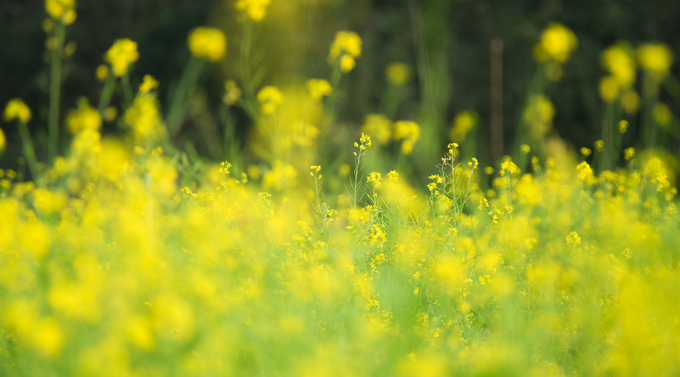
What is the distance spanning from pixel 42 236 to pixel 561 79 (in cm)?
631

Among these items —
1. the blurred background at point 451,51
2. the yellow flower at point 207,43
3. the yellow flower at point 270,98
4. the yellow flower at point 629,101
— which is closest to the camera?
the yellow flower at point 270,98

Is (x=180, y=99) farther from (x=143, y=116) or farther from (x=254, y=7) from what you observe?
(x=254, y=7)

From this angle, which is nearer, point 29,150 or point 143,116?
point 143,116

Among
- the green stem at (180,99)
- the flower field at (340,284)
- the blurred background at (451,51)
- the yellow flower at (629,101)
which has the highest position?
the blurred background at (451,51)

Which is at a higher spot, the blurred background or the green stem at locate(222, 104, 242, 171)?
the blurred background

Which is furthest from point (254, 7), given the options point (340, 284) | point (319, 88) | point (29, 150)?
point (340, 284)

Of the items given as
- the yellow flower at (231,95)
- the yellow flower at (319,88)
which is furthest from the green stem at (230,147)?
the yellow flower at (319,88)

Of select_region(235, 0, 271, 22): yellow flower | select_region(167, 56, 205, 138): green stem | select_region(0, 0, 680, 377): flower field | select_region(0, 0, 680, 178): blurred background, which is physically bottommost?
select_region(0, 0, 680, 377): flower field

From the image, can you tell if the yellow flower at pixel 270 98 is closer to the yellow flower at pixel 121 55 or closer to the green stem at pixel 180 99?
the green stem at pixel 180 99

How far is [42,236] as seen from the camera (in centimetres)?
137

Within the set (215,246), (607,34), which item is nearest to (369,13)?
(607,34)

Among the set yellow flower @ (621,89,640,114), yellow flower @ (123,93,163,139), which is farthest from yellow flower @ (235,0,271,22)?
yellow flower @ (621,89,640,114)

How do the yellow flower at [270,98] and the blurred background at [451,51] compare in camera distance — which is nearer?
the yellow flower at [270,98]

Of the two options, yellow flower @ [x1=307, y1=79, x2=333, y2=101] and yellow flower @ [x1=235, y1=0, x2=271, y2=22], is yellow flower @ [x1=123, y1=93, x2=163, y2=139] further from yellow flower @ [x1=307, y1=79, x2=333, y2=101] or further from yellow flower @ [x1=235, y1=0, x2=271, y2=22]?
yellow flower @ [x1=307, y1=79, x2=333, y2=101]
